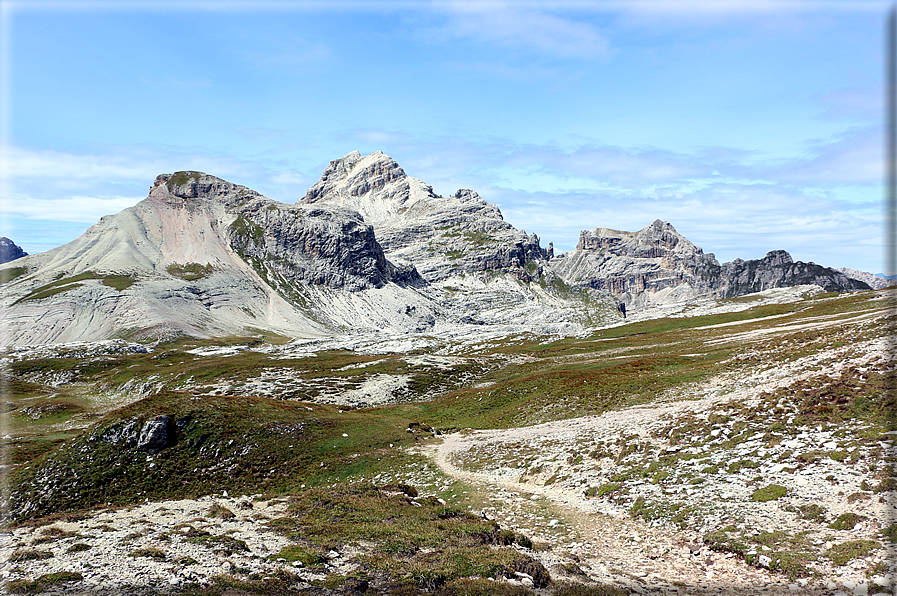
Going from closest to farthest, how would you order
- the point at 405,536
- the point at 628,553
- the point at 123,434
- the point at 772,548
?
1. the point at 772,548
2. the point at 628,553
3. the point at 405,536
4. the point at 123,434

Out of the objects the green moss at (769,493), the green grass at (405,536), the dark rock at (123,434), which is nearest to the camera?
the green grass at (405,536)

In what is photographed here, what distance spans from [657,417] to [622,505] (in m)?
12.4

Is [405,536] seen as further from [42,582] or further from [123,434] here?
[123,434]

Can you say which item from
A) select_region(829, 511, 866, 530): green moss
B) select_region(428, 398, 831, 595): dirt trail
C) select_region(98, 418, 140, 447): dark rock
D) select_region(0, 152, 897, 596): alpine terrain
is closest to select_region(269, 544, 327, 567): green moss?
select_region(0, 152, 897, 596): alpine terrain

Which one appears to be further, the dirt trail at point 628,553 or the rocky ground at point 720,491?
the rocky ground at point 720,491

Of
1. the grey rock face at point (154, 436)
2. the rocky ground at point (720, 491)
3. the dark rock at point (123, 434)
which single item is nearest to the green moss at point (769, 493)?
the rocky ground at point (720, 491)

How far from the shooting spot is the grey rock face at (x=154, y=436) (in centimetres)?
3791

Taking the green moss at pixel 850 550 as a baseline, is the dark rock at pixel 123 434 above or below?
below

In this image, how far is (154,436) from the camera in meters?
38.3

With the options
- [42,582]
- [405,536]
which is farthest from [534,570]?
[42,582]

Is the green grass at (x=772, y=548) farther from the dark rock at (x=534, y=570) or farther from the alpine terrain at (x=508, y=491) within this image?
the dark rock at (x=534, y=570)

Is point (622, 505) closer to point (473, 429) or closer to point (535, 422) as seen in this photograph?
point (535, 422)

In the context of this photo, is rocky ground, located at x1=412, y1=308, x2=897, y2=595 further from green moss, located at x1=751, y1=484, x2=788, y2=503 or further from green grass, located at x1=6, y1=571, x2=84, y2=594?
green grass, located at x1=6, y1=571, x2=84, y2=594

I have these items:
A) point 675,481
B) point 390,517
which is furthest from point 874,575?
point 390,517
